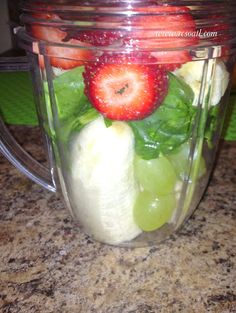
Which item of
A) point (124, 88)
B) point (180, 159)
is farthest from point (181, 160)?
point (124, 88)

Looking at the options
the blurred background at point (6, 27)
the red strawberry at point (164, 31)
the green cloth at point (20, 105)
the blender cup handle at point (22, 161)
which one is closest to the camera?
the red strawberry at point (164, 31)

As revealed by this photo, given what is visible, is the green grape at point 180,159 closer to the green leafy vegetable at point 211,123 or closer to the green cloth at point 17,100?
the green leafy vegetable at point 211,123

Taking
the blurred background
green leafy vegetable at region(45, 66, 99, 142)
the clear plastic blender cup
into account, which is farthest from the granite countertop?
the blurred background

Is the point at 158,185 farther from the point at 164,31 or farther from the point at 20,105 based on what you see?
the point at 20,105

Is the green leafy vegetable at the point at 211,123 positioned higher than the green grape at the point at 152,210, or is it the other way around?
the green leafy vegetable at the point at 211,123

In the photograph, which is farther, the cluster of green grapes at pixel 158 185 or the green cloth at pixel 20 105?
the green cloth at pixel 20 105

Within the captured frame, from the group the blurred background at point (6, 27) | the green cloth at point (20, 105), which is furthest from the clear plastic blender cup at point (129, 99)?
the blurred background at point (6, 27)

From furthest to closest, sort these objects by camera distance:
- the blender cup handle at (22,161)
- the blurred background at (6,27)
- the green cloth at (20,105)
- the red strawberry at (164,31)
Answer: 1. the blurred background at (6,27)
2. the green cloth at (20,105)
3. the blender cup handle at (22,161)
4. the red strawberry at (164,31)
